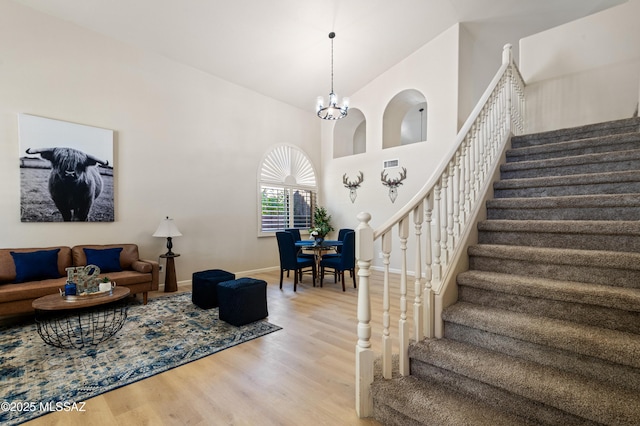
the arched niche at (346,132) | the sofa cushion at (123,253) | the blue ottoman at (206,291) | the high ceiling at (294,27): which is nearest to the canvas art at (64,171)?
the sofa cushion at (123,253)

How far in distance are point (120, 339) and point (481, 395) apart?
312 cm

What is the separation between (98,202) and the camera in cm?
421

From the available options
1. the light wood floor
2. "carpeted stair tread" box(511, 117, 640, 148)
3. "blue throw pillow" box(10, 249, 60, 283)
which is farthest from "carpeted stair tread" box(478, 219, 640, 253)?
"blue throw pillow" box(10, 249, 60, 283)

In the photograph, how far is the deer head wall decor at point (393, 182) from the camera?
5914mm

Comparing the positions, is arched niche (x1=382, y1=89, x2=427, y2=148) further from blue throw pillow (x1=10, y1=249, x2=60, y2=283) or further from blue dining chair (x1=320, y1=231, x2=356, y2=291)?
blue throw pillow (x1=10, y1=249, x2=60, y2=283)

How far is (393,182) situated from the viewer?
238 inches

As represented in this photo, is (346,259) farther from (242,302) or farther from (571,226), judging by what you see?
(571,226)

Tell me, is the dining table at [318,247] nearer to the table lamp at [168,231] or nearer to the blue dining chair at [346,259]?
the blue dining chair at [346,259]

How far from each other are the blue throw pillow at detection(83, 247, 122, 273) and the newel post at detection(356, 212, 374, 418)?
3.91 m

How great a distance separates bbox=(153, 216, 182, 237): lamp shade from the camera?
14.7 ft

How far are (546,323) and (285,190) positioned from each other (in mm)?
5679

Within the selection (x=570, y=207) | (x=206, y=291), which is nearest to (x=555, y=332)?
(x=570, y=207)

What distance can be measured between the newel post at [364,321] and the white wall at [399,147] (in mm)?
4309

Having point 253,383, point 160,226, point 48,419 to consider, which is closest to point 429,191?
point 253,383
